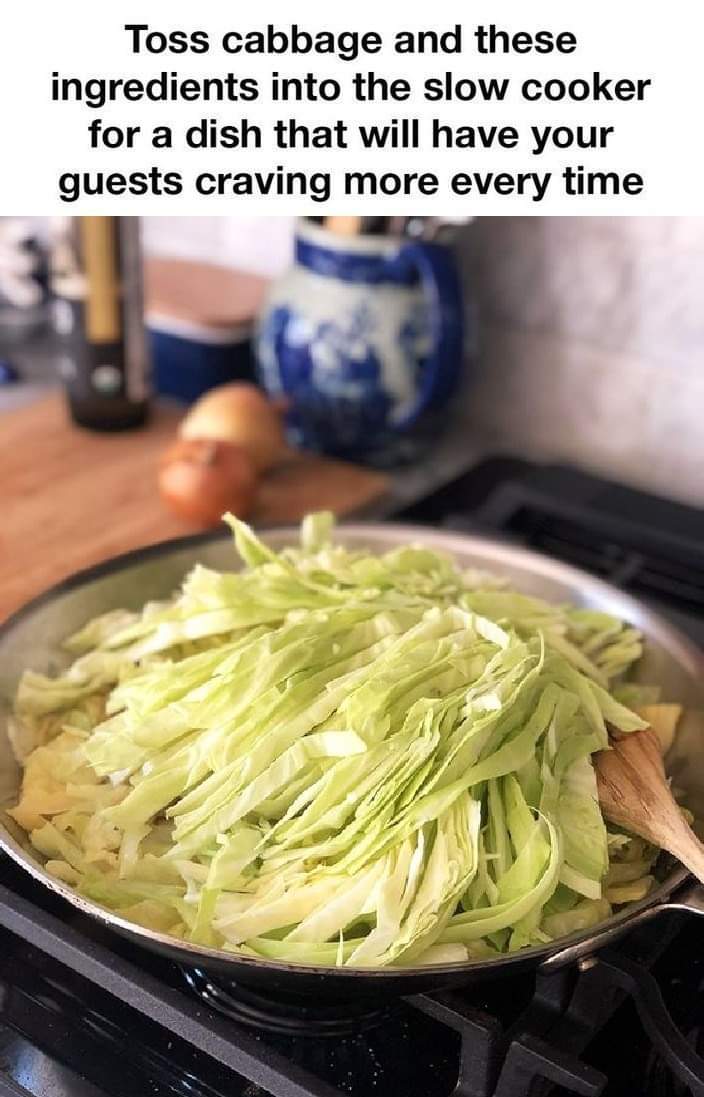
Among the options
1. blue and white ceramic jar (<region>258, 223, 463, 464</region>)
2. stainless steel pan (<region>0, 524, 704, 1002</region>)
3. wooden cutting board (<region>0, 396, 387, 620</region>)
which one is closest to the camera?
stainless steel pan (<region>0, 524, 704, 1002</region>)

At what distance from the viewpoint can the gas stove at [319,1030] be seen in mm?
653

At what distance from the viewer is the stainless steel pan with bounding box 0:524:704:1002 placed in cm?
63

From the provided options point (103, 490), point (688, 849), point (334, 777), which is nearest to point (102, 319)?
point (103, 490)

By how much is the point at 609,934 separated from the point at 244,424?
782 mm

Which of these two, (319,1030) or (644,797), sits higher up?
(644,797)

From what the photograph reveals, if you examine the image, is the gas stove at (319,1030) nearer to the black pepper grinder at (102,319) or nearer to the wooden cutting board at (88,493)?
the wooden cutting board at (88,493)

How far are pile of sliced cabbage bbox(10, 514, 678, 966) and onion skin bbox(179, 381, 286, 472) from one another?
426 mm

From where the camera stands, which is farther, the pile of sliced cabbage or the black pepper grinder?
the black pepper grinder

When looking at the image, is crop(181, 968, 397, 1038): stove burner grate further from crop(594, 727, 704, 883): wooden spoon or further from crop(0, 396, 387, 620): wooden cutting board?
crop(0, 396, 387, 620): wooden cutting board

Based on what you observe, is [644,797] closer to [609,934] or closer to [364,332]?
[609,934]

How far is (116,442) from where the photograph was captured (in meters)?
1.41

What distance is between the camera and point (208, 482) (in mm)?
1213

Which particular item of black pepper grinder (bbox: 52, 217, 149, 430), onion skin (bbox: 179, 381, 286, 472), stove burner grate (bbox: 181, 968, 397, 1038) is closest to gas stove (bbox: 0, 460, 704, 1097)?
stove burner grate (bbox: 181, 968, 397, 1038)

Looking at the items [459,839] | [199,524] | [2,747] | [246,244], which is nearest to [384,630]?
[459,839]
